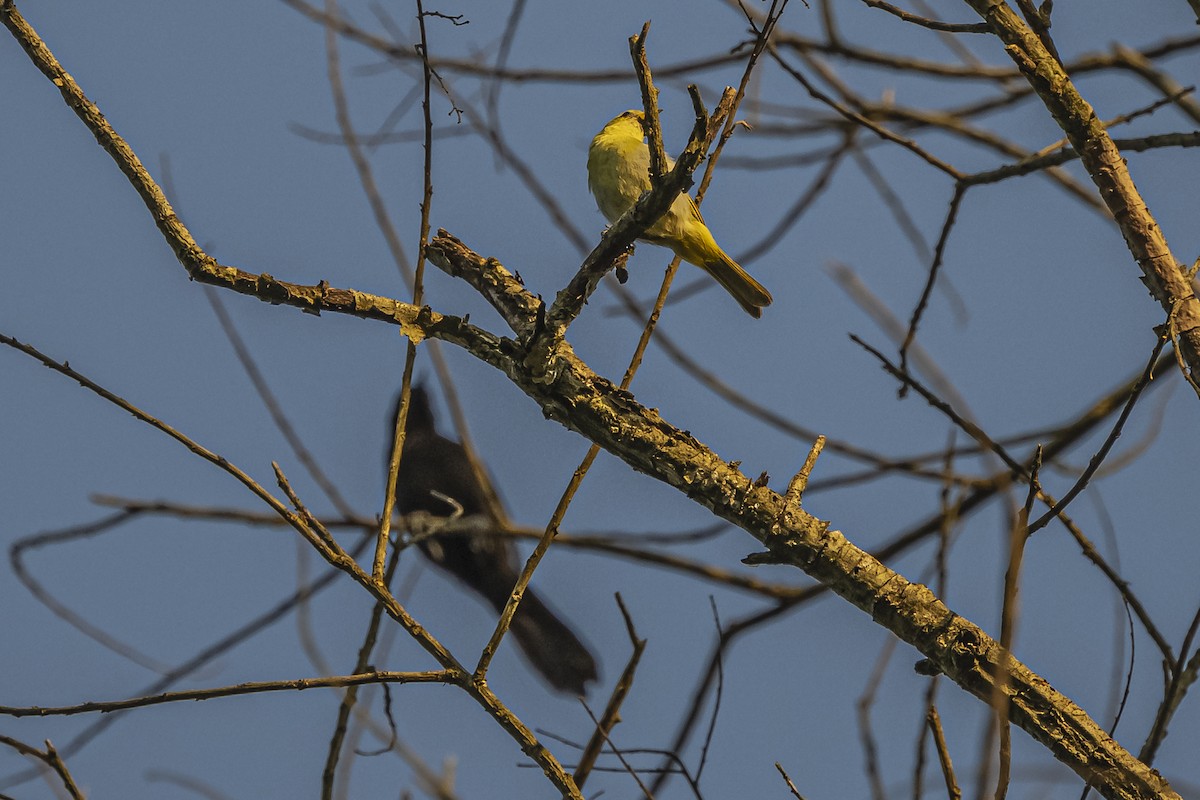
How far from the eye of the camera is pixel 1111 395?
11.1ft

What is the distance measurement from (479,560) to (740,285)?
2.37 m

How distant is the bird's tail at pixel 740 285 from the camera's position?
13.0ft

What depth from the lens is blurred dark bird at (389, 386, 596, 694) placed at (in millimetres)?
5438

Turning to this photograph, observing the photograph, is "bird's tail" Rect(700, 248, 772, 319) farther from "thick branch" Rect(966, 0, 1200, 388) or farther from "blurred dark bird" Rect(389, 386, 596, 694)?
"blurred dark bird" Rect(389, 386, 596, 694)

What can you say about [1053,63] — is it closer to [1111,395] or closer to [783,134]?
[1111,395]

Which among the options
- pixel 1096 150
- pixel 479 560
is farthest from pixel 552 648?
pixel 1096 150

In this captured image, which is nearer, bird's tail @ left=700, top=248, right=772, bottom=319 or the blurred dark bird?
bird's tail @ left=700, top=248, right=772, bottom=319

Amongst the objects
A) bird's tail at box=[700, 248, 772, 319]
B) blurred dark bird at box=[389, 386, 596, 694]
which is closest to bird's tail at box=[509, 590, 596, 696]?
blurred dark bird at box=[389, 386, 596, 694]

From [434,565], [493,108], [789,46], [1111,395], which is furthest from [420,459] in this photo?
[1111,395]

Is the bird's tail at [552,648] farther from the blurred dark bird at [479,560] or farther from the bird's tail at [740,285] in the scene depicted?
the bird's tail at [740,285]

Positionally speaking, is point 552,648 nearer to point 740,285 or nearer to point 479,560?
point 479,560

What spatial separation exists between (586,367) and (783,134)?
266 cm

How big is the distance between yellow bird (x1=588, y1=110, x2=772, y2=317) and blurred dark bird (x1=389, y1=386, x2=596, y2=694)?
1904 mm

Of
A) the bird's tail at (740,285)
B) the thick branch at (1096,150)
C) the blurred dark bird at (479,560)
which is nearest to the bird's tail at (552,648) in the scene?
the blurred dark bird at (479,560)
